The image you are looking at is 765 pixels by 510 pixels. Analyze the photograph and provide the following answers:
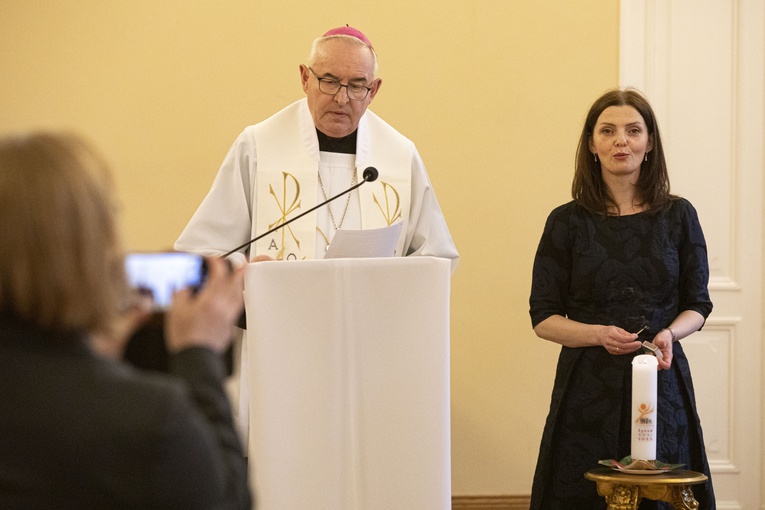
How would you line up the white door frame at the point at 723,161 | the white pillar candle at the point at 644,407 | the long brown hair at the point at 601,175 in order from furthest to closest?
1. the white door frame at the point at 723,161
2. the long brown hair at the point at 601,175
3. the white pillar candle at the point at 644,407

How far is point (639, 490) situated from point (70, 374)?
8.00ft

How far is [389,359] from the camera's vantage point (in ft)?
10.0

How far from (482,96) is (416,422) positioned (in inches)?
116

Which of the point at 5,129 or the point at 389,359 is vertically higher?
the point at 5,129

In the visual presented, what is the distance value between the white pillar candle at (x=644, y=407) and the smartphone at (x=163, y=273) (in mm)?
2025

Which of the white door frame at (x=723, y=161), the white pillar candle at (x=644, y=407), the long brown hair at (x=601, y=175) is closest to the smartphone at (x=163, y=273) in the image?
the white pillar candle at (x=644, y=407)

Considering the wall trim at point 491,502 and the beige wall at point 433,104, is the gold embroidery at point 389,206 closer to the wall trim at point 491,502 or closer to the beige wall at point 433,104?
the beige wall at point 433,104

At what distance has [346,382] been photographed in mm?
3045

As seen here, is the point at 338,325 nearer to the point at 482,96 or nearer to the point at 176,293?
the point at 176,293

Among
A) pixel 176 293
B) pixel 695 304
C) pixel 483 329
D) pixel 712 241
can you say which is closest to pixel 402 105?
pixel 483 329

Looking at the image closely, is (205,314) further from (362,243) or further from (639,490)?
(639,490)

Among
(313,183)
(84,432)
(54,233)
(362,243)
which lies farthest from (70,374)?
(313,183)

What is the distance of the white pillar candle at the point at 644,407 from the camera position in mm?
3363

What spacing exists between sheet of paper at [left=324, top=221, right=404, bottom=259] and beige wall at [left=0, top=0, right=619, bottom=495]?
241 cm
